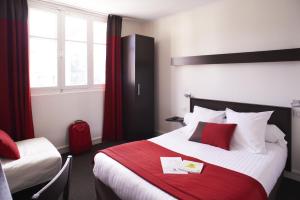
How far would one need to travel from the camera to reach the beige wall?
2662mm

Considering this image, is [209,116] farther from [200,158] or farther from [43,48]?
[43,48]

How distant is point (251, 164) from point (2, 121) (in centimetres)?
318

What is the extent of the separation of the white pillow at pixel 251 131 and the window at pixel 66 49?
2644 millimetres

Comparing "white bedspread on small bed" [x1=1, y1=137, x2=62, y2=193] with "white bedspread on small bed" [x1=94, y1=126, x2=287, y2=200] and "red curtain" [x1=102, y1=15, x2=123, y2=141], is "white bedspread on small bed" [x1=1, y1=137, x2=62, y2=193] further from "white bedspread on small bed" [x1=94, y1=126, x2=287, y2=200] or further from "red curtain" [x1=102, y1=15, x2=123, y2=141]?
"red curtain" [x1=102, y1=15, x2=123, y2=141]

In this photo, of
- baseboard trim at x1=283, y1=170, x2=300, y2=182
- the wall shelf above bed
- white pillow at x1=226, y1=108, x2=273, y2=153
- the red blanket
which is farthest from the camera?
baseboard trim at x1=283, y1=170, x2=300, y2=182

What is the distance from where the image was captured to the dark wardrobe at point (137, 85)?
397cm

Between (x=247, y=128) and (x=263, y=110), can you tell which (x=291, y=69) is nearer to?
(x=263, y=110)

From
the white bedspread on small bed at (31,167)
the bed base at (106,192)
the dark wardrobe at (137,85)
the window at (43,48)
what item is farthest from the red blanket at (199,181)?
the window at (43,48)

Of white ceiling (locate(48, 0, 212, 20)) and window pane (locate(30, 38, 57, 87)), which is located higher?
white ceiling (locate(48, 0, 212, 20))

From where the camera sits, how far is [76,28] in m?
3.67

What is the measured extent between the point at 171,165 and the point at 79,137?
2.08 meters

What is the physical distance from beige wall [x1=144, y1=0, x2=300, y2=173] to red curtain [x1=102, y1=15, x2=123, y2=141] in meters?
0.82

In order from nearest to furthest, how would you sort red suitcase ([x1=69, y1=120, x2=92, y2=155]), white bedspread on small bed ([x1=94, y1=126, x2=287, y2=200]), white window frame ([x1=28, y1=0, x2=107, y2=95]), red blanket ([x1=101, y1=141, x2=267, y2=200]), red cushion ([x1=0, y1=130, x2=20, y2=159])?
red blanket ([x1=101, y1=141, x2=267, y2=200]), white bedspread on small bed ([x1=94, y1=126, x2=287, y2=200]), red cushion ([x1=0, y1=130, x2=20, y2=159]), white window frame ([x1=28, y1=0, x2=107, y2=95]), red suitcase ([x1=69, y1=120, x2=92, y2=155])

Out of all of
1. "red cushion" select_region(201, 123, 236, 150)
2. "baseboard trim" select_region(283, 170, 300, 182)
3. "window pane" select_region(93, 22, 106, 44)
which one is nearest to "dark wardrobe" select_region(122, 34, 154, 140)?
"window pane" select_region(93, 22, 106, 44)
